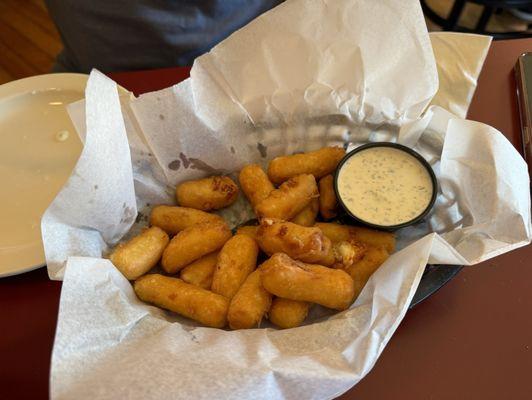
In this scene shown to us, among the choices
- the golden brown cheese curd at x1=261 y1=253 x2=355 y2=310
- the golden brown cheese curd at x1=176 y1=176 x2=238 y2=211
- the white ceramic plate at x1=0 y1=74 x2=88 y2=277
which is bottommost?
the white ceramic plate at x1=0 y1=74 x2=88 y2=277

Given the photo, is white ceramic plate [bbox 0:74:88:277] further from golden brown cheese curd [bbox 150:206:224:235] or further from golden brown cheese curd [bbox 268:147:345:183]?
golden brown cheese curd [bbox 268:147:345:183]

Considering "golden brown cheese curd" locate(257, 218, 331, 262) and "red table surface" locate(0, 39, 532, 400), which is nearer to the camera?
"red table surface" locate(0, 39, 532, 400)

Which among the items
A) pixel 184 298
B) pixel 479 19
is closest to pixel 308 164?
pixel 184 298

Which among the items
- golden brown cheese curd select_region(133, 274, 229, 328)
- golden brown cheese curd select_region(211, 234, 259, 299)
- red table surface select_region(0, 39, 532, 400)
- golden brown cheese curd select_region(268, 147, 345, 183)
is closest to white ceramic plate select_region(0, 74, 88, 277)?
red table surface select_region(0, 39, 532, 400)

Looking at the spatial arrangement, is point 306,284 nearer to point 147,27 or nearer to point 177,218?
point 177,218

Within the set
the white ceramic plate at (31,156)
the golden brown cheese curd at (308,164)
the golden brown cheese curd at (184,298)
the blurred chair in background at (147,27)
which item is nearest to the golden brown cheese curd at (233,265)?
the golden brown cheese curd at (184,298)

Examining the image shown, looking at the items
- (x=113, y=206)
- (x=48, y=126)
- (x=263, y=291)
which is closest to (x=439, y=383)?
(x=263, y=291)
